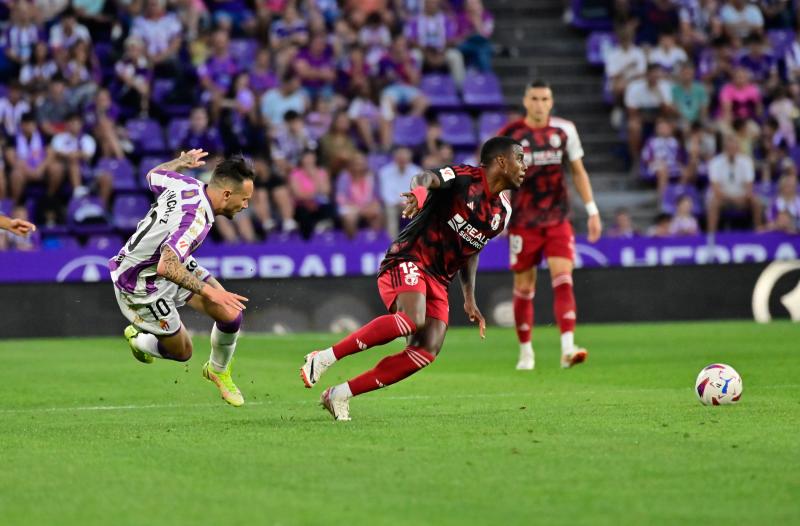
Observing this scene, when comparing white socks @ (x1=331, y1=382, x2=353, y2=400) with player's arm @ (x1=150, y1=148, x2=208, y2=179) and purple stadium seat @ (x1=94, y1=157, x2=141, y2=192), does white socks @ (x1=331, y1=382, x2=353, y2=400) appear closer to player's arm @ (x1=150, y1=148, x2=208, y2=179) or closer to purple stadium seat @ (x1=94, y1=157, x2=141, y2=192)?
player's arm @ (x1=150, y1=148, x2=208, y2=179)

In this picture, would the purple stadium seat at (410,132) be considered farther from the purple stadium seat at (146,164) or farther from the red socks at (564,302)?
the red socks at (564,302)

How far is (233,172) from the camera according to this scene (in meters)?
9.32

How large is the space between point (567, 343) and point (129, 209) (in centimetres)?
982

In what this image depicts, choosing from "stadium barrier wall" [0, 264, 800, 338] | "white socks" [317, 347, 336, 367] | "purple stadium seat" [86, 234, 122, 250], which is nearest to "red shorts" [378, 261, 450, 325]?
"white socks" [317, 347, 336, 367]

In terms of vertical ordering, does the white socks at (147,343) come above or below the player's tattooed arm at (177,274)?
below

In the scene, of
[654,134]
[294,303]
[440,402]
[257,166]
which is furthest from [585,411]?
[654,134]

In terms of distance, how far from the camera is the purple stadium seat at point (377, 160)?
874 inches

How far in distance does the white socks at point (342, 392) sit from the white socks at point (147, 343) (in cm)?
212

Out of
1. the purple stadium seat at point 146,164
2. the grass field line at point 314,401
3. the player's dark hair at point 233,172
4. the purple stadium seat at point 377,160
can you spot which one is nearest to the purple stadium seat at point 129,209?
the purple stadium seat at point 146,164

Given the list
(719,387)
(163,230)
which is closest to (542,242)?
(719,387)

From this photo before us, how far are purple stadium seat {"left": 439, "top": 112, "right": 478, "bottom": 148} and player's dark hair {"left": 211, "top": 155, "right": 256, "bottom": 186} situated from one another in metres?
13.9

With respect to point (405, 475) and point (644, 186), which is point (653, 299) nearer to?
point (644, 186)

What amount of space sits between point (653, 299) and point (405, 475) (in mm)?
13985

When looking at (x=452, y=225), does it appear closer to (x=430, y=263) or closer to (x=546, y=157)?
(x=430, y=263)
